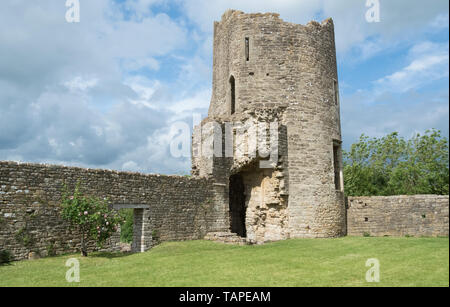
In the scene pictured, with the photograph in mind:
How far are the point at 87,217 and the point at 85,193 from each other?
1143mm

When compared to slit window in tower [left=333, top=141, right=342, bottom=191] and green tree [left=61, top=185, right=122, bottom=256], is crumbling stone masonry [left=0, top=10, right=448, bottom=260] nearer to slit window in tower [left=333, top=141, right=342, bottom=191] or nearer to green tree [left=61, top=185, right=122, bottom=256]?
slit window in tower [left=333, top=141, right=342, bottom=191]

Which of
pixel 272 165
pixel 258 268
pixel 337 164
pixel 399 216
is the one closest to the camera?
pixel 258 268

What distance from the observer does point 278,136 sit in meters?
16.9

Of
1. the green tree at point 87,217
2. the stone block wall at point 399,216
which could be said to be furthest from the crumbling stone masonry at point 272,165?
the green tree at point 87,217

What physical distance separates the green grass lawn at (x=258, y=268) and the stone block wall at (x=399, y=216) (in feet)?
17.7

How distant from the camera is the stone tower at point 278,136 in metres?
16.9

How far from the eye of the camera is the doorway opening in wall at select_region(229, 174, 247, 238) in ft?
66.7

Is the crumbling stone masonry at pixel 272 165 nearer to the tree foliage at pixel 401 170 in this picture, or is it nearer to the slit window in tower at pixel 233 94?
the slit window in tower at pixel 233 94

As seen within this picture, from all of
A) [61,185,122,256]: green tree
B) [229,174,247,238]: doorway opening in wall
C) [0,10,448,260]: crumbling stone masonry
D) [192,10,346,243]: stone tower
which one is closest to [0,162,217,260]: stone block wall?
[0,10,448,260]: crumbling stone masonry

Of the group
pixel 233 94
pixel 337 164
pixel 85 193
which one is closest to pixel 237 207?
pixel 337 164

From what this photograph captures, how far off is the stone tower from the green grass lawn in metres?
4.47

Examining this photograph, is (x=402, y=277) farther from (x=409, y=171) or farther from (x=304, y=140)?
(x=409, y=171)

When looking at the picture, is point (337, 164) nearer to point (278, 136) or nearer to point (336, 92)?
Result: point (336, 92)

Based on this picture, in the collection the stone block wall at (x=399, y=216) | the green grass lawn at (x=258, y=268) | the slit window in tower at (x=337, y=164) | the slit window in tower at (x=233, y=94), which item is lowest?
the green grass lawn at (x=258, y=268)
